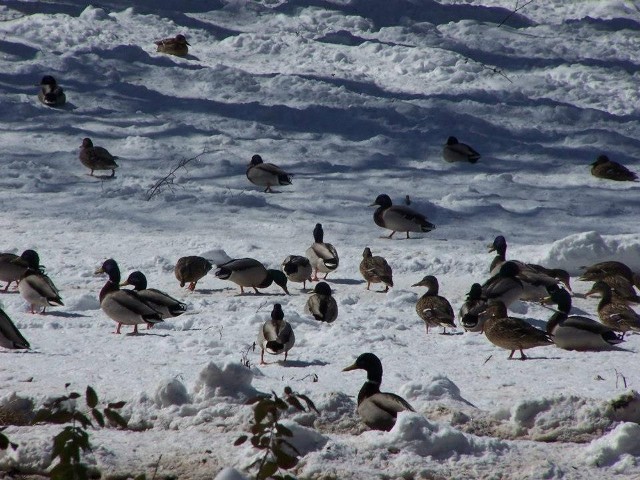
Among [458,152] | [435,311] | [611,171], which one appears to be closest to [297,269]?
[435,311]

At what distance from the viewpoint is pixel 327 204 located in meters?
14.7

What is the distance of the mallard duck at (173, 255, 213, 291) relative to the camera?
35.0 feet

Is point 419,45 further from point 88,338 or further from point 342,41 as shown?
point 88,338

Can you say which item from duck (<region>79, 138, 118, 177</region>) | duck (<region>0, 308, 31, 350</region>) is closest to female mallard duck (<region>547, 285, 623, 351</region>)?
duck (<region>0, 308, 31, 350</region>)

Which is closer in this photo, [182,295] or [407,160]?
[182,295]

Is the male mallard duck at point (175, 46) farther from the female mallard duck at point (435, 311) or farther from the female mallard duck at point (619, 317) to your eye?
the female mallard duck at point (619, 317)

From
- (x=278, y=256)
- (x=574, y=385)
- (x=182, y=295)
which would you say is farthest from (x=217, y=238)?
(x=574, y=385)

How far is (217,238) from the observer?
12.8 meters

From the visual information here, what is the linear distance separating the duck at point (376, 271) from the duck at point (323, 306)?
1.18 meters

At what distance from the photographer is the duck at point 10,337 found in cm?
802

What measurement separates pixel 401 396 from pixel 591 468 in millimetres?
1419

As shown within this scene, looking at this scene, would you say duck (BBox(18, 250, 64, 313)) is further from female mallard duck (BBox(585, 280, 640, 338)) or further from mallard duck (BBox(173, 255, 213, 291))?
female mallard duck (BBox(585, 280, 640, 338))

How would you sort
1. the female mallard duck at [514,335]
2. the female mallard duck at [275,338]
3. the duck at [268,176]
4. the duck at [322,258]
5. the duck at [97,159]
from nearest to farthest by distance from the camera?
1. the female mallard duck at [275,338]
2. the female mallard duck at [514,335]
3. the duck at [322,258]
4. the duck at [268,176]
5. the duck at [97,159]

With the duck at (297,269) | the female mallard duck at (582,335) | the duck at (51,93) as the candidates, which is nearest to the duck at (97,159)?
the duck at (51,93)
